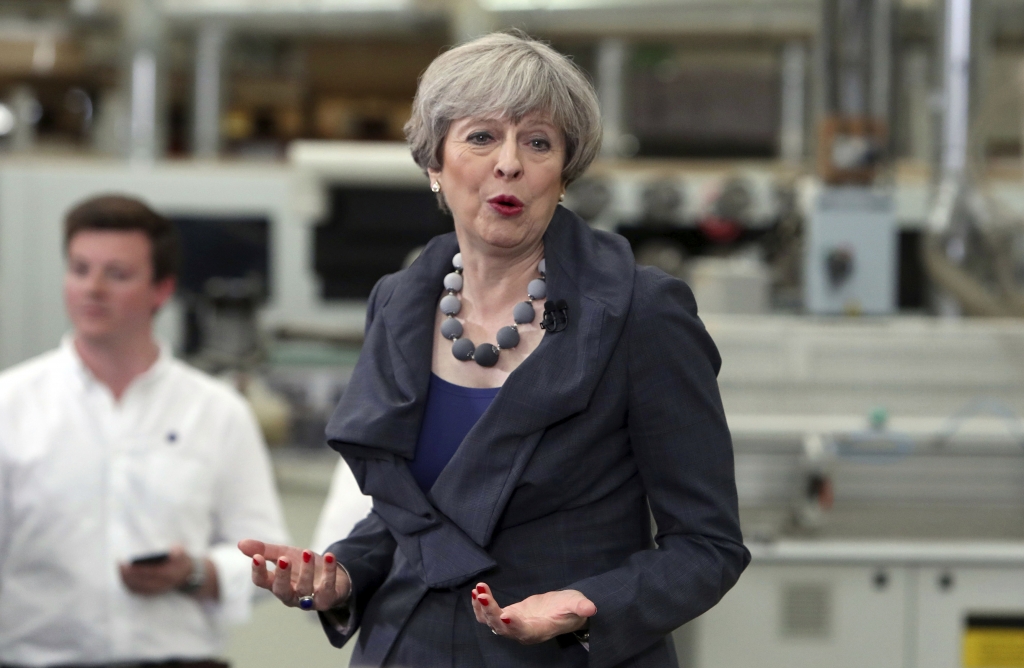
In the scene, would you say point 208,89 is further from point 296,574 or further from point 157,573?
point 296,574

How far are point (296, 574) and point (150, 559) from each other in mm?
875

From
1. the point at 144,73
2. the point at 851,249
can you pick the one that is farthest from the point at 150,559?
the point at 144,73

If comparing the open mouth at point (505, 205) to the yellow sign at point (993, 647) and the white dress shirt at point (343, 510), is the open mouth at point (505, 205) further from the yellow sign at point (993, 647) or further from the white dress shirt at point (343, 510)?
the yellow sign at point (993, 647)

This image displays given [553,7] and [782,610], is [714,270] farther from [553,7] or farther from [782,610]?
[553,7]

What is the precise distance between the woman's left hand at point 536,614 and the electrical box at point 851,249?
73.8 inches

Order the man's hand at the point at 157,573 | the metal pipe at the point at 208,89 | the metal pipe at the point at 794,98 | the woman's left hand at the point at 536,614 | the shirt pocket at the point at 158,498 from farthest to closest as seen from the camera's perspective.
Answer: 1. the metal pipe at the point at 794,98
2. the metal pipe at the point at 208,89
3. the shirt pocket at the point at 158,498
4. the man's hand at the point at 157,573
5. the woman's left hand at the point at 536,614

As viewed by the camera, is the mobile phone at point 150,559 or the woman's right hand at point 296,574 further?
the mobile phone at point 150,559

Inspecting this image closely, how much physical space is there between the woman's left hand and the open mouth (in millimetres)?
338

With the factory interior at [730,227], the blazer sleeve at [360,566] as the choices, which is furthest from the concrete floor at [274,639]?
the blazer sleeve at [360,566]

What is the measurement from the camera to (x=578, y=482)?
3.59 feet

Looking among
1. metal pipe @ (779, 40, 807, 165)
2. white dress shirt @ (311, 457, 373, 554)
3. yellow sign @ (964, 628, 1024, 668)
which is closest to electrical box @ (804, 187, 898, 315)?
yellow sign @ (964, 628, 1024, 668)

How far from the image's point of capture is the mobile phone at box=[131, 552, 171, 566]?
6.14 ft

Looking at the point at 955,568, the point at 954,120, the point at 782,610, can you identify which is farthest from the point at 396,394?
the point at 954,120

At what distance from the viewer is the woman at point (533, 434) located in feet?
3.53
